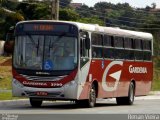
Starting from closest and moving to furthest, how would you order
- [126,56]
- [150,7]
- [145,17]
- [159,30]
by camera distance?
[126,56], [159,30], [145,17], [150,7]

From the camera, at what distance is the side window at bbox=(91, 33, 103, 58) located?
86.7ft

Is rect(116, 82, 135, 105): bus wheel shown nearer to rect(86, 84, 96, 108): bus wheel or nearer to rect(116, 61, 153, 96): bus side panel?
rect(116, 61, 153, 96): bus side panel

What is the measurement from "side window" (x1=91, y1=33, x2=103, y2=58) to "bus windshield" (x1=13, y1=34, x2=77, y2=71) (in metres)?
1.73

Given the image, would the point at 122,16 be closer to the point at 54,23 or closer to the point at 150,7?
the point at 150,7

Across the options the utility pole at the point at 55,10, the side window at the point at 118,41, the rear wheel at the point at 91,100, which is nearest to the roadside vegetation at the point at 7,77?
the utility pole at the point at 55,10

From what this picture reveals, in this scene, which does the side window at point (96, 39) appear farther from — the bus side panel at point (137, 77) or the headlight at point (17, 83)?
the headlight at point (17, 83)

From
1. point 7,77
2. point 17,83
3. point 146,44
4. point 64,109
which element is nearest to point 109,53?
point 64,109

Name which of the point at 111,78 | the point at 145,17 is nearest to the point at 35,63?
the point at 111,78

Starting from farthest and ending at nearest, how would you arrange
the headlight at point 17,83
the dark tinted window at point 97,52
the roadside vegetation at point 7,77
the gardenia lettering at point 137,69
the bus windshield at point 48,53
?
1. the roadside vegetation at point 7,77
2. the gardenia lettering at point 137,69
3. the dark tinted window at point 97,52
4. the headlight at point 17,83
5. the bus windshield at point 48,53

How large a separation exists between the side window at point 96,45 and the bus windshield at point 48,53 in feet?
5.68

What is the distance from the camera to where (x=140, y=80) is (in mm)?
31719

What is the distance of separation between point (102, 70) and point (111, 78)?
112 centimetres

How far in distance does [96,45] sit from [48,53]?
2620mm

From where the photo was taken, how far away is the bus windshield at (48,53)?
81.0 ft
